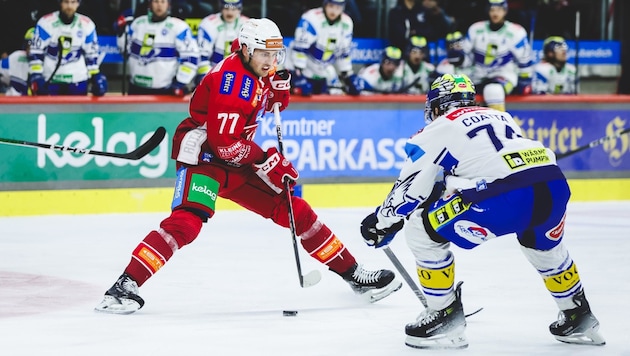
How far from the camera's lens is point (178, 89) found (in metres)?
9.00

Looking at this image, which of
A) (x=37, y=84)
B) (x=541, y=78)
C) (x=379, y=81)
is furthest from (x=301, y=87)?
(x=541, y=78)

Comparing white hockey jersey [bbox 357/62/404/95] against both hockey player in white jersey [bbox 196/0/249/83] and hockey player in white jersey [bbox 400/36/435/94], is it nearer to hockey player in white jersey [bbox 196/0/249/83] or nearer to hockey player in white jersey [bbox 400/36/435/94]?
hockey player in white jersey [bbox 400/36/435/94]

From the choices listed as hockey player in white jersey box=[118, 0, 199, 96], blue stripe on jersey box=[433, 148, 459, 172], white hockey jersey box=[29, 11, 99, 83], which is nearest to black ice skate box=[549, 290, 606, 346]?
blue stripe on jersey box=[433, 148, 459, 172]

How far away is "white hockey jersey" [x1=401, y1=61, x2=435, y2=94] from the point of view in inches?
414

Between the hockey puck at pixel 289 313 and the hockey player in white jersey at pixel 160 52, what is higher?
the hockey player in white jersey at pixel 160 52

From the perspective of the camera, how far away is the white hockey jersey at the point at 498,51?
33.6 feet

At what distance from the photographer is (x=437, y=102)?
14.9 ft

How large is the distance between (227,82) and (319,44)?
4714 millimetres

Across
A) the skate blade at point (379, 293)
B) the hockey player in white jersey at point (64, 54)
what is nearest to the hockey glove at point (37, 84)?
the hockey player in white jersey at point (64, 54)

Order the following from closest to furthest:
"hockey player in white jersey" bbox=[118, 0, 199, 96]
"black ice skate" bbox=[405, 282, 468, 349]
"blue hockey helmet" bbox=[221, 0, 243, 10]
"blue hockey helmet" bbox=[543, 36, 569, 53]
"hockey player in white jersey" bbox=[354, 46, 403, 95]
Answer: "black ice skate" bbox=[405, 282, 468, 349]
"hockey player in white jersey" bbox=[118, 0, 199, 96]
"blue hockey helmet" bbox=[221, 0, 243, 10]
"hockey player in white jersey" bbox=[354, 46, 403, 95]
"blue hockey helmet" bbox=[543, 36, 569, 53]

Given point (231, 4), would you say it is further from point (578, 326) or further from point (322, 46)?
point (578, 326)

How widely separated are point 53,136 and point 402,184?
449cm

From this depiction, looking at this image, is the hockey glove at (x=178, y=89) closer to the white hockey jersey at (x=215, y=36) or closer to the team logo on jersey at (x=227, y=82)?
the white hockey jersey at (x=215, y=36)

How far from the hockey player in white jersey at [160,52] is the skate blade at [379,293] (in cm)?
400
